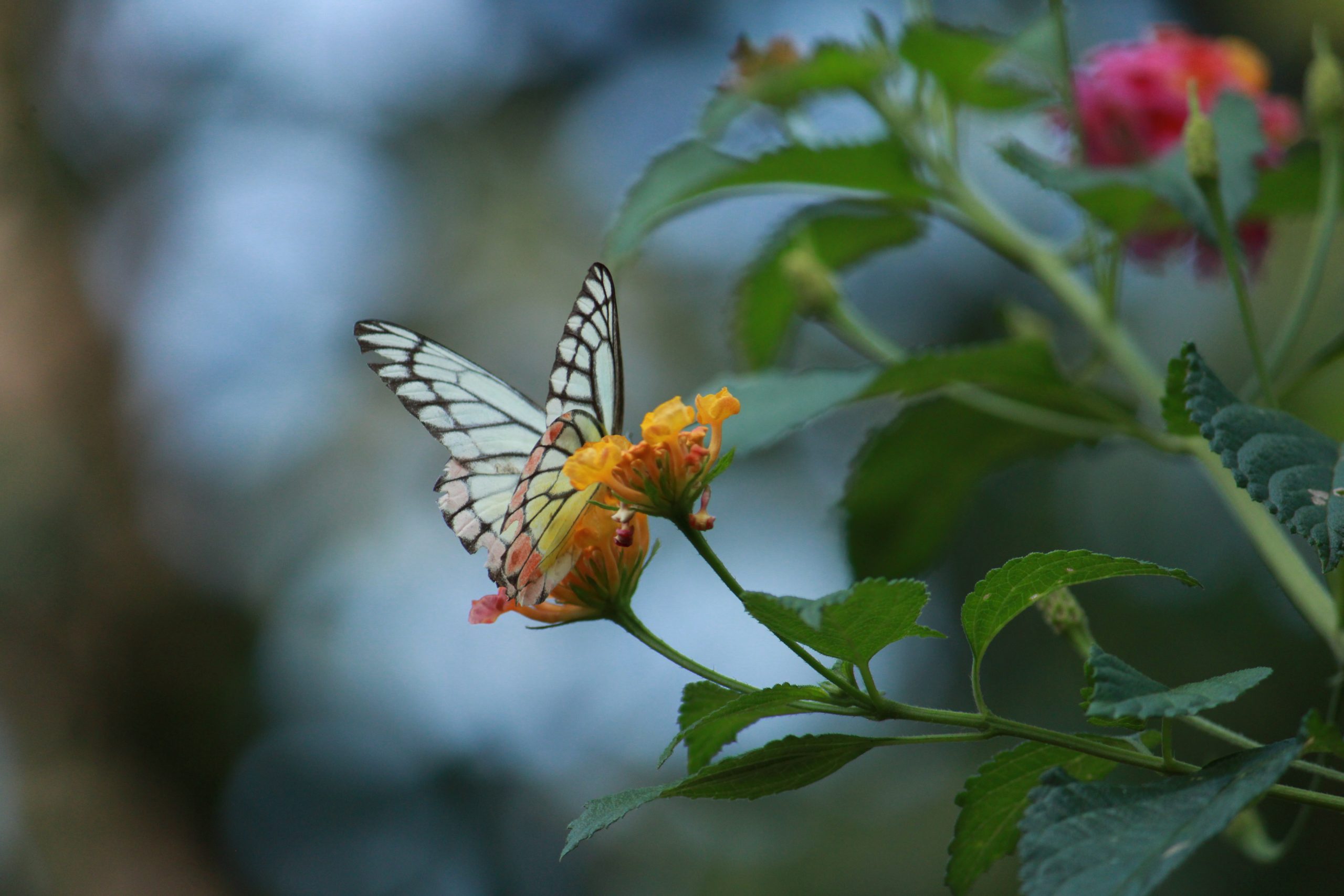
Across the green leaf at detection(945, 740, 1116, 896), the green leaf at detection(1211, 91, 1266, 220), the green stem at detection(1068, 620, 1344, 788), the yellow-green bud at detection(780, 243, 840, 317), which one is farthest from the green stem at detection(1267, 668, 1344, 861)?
the yellow-green bud at detection(780, 243, 840, 317)

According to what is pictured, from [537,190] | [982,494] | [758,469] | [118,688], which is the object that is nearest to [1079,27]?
[982,494]

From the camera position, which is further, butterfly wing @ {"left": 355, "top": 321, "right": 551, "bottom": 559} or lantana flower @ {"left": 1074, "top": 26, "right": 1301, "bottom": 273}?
lantana flower @ {"left": 1074, "top": 26, "right": 1301, "bottom": 273}

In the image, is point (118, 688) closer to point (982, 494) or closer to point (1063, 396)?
point (982, 494)

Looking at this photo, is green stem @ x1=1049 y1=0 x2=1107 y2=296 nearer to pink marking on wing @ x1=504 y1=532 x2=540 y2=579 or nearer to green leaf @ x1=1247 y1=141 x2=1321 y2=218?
green leaf @ x1=1247 y1=141 x2=1321 y2=218

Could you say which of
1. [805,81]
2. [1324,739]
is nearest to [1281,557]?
[1324,739]

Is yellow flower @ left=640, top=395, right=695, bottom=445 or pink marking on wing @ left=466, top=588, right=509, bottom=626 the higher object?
yellow flower @ left=640, top=395, right=695, bottom=445

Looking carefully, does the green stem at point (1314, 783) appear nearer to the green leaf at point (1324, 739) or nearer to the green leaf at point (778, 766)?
the green leaf at point (1324, 739)

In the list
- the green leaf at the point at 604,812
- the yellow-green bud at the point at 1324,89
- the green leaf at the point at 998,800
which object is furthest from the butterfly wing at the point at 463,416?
the yellow-green bud at the point at 1324,89

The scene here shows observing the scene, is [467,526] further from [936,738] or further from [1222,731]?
[1222,731]
